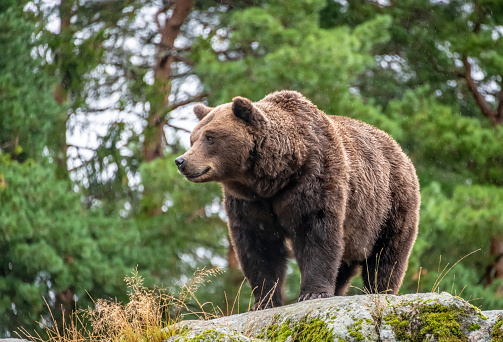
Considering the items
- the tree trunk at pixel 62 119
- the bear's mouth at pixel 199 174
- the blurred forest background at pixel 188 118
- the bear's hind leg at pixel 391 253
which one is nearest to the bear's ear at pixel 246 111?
the bear's mouth at pixel 199 174

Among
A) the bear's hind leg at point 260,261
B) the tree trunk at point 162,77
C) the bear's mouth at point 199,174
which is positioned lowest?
the tree trunk at point 162,77

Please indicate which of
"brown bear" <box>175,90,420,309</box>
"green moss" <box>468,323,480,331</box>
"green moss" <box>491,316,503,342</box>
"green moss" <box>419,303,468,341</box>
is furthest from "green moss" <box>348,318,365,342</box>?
"brown bear" <box>175,90,420,309</box>

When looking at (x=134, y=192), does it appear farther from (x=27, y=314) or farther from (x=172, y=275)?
(x=27, y=314)

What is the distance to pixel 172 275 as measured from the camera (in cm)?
1408

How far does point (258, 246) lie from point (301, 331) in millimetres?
1356

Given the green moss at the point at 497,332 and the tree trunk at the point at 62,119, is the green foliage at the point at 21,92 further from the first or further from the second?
the green moss at the point at 497,332

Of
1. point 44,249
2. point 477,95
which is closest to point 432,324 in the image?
point 44,249

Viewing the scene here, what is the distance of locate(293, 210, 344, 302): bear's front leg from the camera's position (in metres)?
5.16

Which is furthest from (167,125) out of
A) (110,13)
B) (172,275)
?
(172,275)

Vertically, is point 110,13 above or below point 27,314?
above

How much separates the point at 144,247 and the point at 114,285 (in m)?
1.27

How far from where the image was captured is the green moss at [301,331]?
13.7ft

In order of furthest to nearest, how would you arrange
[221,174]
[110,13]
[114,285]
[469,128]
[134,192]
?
[110,13], [134,192], [469,128], [114,285], [221,174]

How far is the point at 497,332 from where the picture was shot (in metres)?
3.91
